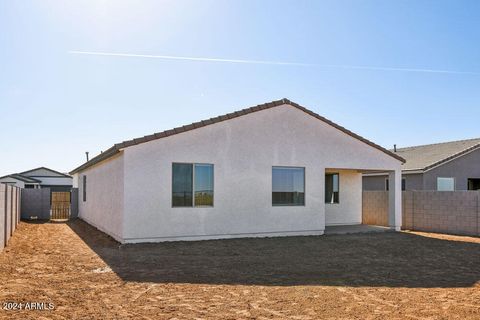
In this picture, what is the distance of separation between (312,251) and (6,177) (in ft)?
141

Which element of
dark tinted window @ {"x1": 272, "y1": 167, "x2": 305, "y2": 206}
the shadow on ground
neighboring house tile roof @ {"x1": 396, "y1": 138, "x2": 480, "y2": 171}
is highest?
neighboring house tile roof @ {"x1": 396, "y1": 138, "x2": 480, "y2": 171}

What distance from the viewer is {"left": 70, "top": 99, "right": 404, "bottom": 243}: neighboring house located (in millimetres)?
12734

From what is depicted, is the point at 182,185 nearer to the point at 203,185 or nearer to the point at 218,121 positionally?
the point at 203,185

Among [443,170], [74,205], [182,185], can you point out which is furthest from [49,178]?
[443,170]

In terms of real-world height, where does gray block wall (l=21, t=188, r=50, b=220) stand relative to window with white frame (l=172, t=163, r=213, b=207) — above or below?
below

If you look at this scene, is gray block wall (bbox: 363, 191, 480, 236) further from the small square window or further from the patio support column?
the small square window

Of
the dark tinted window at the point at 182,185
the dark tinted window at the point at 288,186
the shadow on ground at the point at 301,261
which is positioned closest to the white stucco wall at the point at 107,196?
the shadow on ground at the point at 301,261

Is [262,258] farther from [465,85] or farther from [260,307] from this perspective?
[465,85]

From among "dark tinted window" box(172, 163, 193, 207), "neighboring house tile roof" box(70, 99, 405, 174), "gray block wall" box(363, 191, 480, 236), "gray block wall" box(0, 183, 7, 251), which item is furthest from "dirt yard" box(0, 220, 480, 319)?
"gray block wall" box(363, 191, 480, 236)

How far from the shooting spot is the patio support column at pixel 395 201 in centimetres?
1738

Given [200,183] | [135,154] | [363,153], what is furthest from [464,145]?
[135,154]

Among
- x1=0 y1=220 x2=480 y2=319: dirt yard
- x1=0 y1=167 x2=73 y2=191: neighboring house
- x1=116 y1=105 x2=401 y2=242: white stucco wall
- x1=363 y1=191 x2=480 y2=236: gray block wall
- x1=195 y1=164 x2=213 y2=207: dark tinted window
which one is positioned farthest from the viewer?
x1=0 y1=167 x2=73 y2=191: neighboring house

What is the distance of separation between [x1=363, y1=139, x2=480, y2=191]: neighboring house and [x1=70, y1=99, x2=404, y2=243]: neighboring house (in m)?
6.72

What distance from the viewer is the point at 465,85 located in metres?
18.8
